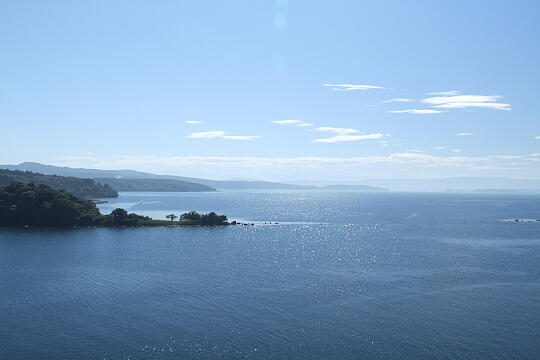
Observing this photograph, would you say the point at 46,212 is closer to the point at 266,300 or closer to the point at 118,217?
the point at 118,217

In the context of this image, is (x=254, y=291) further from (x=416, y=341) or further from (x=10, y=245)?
(x=10, y=245)

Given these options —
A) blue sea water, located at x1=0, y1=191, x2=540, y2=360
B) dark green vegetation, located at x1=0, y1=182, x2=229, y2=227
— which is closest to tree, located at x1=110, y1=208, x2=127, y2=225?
dark green vegetation, located at x1=0, y1=182, x2=229, y2=227

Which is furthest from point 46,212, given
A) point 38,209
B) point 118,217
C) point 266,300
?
point 266,300

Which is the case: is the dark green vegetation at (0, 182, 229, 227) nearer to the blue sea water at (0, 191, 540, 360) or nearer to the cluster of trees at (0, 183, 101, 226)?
the cluster of trees at (0, 183, 101, 226)

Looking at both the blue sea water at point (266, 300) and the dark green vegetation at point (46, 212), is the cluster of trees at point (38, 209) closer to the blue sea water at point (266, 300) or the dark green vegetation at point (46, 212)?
the dark green vegetation at point (46, 212)

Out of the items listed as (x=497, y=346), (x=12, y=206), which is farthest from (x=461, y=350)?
(x=12, y=206)

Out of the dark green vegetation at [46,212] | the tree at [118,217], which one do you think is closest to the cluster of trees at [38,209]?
the dark green vegetation at [46,212]
